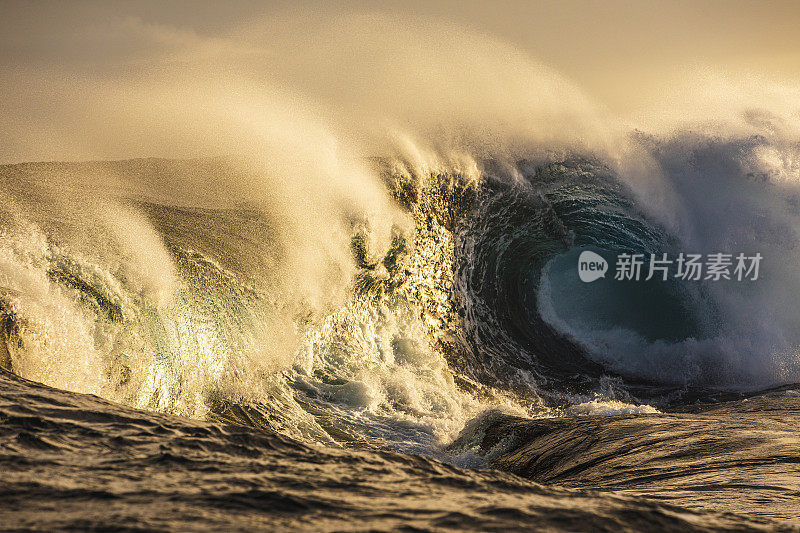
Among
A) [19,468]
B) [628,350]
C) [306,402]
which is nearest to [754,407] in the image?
[628,350]

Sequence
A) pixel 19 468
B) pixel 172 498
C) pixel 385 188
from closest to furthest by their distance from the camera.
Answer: pixel 172 498
pixel 19 468
pixel 385 188

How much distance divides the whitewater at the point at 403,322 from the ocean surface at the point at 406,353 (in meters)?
0.02

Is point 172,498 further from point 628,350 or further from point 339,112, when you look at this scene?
point 628,350

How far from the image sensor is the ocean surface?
1.83 metres

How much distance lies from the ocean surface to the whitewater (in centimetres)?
2

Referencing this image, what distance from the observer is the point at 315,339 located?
21.0 ft

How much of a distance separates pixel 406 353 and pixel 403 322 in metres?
0.46

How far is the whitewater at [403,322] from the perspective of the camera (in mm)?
1922

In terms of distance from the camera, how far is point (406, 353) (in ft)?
22.6

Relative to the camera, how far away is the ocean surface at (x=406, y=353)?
72.0 inches

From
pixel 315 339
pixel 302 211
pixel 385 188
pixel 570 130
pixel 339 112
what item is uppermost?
pixel 570 130

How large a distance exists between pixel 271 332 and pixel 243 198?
74.2 inches

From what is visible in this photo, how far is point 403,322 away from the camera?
7.21 m

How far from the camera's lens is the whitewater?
6.31ft
